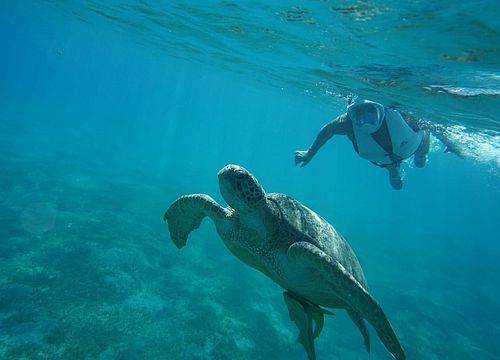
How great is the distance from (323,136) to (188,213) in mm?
3617

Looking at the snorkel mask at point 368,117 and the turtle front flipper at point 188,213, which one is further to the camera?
the snorkel mask at point 368,117

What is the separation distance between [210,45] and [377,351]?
18.6 metres

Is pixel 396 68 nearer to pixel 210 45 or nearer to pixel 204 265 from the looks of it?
pixel 204 265

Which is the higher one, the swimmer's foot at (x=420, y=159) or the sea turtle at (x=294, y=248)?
the swimmer's foot at (x=420, y=159)

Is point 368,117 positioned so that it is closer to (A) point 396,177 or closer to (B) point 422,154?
(A) point 396,177

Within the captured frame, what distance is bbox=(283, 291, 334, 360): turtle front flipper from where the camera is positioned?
459cm

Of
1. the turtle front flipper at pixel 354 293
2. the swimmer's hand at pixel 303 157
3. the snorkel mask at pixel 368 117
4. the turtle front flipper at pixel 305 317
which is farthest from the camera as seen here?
the swimmer's hand at pixel 303 157

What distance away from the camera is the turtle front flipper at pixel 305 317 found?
4.59 meters

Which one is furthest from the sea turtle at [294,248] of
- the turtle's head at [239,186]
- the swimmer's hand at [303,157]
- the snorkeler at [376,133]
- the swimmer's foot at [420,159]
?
the swimmer's foot at [420,159]

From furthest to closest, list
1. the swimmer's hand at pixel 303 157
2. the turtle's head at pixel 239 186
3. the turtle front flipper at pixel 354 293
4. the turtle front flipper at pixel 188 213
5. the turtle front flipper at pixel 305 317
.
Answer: the swimmer's hand at pixel 303 157, the turtle front flipper at pixel 188 213, the turtle front flipper at pixel 305 317, the turtle's head at pixel 239 186, the turtle front flipper at pixel 354 293

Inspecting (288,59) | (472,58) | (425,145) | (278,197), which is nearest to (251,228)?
(278,197)

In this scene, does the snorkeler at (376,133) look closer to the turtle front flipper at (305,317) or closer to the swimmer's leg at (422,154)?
the swimmer's leg at (422,154)

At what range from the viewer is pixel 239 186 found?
3797mm

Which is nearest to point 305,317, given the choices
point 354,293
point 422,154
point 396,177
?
point 354,293
